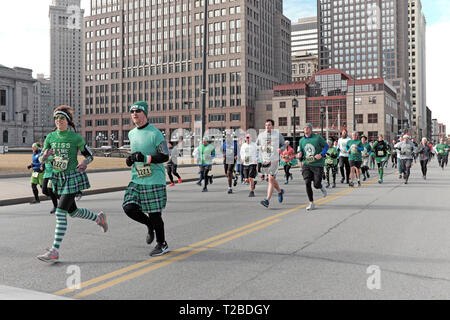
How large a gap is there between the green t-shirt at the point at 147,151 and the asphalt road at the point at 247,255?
3.25ft

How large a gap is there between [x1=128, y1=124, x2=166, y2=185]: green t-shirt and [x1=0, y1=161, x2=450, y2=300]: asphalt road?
992 millimetres

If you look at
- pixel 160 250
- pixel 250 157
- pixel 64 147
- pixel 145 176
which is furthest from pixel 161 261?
pixel 250 157

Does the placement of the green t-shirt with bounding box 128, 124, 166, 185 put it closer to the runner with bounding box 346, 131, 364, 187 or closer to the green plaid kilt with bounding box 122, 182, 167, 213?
the green plaid kilt with bounding box 122, 182, 167, 213

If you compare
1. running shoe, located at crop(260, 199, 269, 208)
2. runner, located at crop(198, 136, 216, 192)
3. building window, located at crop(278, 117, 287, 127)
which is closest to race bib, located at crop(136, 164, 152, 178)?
running shoe, located at crop(260, 199, 269, 208)

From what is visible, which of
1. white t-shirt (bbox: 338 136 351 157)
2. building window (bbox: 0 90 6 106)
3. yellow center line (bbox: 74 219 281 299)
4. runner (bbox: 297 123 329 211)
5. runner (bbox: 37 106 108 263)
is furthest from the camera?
building window (bbox: 0 90 6 106)

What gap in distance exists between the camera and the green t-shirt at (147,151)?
5.46 metres

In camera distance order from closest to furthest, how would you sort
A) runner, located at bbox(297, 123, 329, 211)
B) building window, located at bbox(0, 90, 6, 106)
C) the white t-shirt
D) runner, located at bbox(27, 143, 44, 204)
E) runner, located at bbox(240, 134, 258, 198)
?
runner, located at bbox(297, 123, 329, 211), runner, located at bbox(27, 143, 44, 204), runner, located at bbox(240, 134, 258, 198), the white t-shirt, building window, located at bbox(0, 90, 6, 106)

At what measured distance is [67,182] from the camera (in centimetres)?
558

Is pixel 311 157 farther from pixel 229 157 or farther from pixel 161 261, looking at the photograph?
pixel 161 261

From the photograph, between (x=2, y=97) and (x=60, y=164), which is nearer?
(x=60, y=164)

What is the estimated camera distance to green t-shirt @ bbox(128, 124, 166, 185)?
546 centimetres

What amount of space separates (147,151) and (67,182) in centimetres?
112

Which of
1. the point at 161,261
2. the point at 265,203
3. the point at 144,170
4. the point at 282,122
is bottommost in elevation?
the point at 161,261

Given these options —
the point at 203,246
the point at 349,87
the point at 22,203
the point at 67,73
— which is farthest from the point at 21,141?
the point at 203,246
